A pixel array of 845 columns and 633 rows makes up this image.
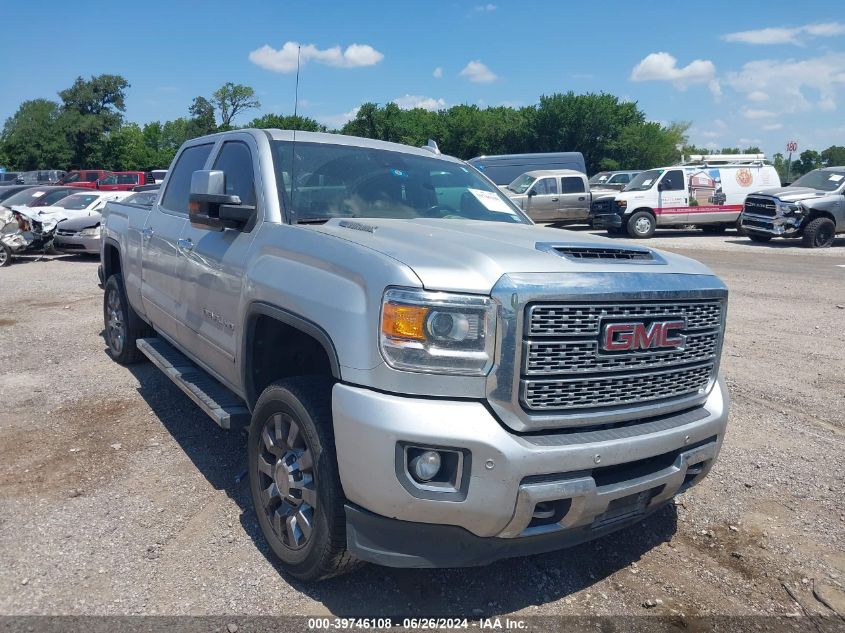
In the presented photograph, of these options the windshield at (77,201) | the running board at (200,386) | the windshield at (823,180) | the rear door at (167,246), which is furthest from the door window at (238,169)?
the windshield at (823,180)

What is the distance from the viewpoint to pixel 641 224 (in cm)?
2023

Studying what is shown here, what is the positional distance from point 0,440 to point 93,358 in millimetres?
2231

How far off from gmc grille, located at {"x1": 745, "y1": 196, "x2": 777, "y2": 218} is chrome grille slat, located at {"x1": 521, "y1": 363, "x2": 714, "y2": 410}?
16985 mm

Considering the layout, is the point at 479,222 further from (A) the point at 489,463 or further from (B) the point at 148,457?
(B) the point at 148,457

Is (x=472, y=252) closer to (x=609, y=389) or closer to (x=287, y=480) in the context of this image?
A: (x=609, y=389)

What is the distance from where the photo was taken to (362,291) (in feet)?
8.92

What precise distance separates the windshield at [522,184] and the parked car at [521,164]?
4.51 m

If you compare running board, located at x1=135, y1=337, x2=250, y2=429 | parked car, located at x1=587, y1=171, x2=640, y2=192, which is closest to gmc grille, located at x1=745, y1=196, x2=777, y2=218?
parked car, located at x1=587, y1=171, x2=640, y2=192

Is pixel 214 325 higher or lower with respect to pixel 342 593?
higher

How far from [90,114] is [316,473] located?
7667cm

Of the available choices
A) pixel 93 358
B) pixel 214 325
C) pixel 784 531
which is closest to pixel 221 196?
pixel 214 325

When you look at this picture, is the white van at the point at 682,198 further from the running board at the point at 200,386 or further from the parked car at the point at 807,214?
the running board at the point at 200,386

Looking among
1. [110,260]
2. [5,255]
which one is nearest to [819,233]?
[110,260]

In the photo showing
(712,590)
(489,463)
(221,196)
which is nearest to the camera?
(489,463)
